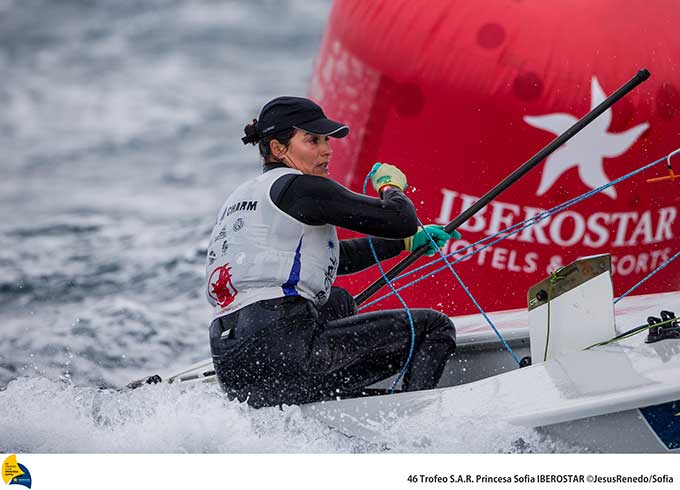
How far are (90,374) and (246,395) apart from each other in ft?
4.24

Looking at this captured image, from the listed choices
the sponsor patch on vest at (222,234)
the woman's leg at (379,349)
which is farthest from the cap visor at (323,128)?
the woman's leg at (379,349)

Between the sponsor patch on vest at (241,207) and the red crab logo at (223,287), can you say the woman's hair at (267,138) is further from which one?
the red crab logo at (223,287)

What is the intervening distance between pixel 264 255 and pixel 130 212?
9.46 ft

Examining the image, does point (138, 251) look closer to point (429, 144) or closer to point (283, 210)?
point (429, 144)

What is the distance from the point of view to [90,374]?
313 centimetres

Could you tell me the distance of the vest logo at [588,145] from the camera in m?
2.77

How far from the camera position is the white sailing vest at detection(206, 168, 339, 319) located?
1.93 meters

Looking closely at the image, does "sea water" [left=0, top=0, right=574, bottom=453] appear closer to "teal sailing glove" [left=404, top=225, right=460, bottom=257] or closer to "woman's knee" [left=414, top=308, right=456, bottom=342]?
"woman's knee" [left=414, top=308, right=456, bottom=342]

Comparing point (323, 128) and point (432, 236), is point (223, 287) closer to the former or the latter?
point (323, 128)

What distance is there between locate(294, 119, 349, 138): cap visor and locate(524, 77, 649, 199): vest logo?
93cm

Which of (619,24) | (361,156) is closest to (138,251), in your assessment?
(361,156)
